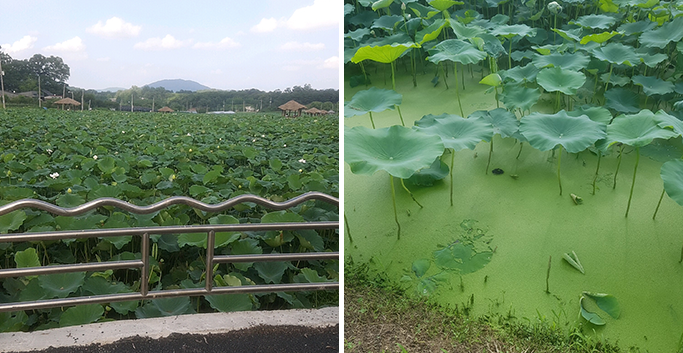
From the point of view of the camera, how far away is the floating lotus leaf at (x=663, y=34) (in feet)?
5.92

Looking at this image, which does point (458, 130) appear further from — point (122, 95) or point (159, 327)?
point (122, 95)

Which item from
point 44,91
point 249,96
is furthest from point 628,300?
point 44,91

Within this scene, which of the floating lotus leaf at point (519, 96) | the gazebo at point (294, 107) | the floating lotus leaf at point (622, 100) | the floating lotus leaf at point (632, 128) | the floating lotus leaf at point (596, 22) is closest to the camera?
the floating lotus leaf at point (632, 128)

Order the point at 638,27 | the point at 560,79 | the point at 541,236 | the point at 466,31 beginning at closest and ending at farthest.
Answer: the point at 541,236 < the point at 560,79 < the point at 466,31 < the point at 638,27

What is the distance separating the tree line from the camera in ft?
30.4

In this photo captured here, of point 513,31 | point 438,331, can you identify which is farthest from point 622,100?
point 438,331

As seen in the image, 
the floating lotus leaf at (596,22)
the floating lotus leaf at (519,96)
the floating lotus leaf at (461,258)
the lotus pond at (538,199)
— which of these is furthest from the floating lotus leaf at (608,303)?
the floating lotus leaf at (596,22)

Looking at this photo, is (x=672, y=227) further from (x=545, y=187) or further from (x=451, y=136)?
(x=451, y=136)

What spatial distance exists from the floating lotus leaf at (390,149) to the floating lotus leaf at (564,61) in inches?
31.2

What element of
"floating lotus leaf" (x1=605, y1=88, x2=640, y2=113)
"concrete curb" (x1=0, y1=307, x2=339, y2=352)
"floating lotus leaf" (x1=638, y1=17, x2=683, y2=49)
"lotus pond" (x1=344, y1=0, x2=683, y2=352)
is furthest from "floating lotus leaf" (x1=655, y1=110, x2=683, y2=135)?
"concrete curb" (x1=0, y1=307, x2=339, y2=352)

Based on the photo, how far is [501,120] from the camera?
154 centimetres

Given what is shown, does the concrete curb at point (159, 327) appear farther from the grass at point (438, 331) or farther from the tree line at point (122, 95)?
the tree line at point (122, 95)

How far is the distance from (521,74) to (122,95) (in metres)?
11.6

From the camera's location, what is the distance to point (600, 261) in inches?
44.3
